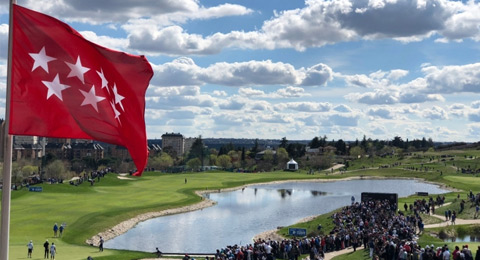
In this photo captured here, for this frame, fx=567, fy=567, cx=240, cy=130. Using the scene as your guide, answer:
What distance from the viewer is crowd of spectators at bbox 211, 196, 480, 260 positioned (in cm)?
3133

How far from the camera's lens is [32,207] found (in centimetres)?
7038

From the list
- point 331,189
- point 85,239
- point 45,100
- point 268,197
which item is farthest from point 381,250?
point 331,189

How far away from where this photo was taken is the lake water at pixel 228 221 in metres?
54.7

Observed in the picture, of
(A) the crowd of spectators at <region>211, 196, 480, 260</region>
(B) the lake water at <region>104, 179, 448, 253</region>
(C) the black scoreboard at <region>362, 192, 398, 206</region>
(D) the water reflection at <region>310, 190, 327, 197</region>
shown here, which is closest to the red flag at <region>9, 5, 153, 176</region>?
(A) the crowd of spectators at <region>211, 196, 480, 260</region>

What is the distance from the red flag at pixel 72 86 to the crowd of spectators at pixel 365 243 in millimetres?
21422

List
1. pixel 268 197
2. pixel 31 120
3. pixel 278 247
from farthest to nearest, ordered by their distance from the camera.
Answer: pixel 268 197
pixel 278 247
pixel 31 120

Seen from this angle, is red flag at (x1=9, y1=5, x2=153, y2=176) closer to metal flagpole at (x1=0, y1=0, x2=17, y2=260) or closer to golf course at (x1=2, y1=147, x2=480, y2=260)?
metal flagpole at (x1=0, y1=0, x2=17, y2=260)

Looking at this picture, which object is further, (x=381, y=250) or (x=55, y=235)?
(x=55, y=235)

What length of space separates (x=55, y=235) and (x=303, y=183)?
3770 inches

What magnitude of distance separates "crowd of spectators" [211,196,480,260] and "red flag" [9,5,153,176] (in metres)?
21.4

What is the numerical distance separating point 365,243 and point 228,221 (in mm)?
31748

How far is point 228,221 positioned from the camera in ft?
230

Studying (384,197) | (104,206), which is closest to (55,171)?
(104,206)

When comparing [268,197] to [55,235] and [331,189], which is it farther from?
[55,235]
